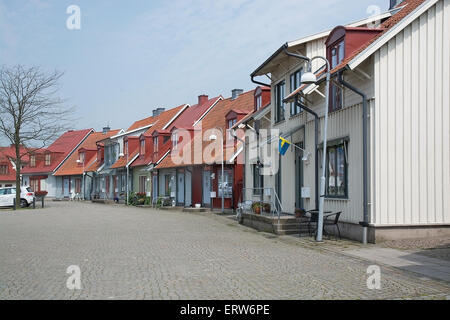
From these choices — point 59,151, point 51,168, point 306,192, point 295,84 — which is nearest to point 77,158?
point 51,168

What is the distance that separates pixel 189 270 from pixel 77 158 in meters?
53.9

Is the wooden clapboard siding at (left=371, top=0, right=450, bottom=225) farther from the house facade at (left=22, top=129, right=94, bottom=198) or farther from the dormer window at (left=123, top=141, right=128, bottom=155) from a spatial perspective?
the house facade at (left=22, top=129, right=94, bottom=198)

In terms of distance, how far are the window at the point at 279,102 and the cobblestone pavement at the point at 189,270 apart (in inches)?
264

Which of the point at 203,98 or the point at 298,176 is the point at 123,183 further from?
the point at 298,176

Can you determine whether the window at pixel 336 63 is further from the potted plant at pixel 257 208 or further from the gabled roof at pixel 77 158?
the gabled roof at pixel 77 158

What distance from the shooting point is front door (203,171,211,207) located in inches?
1306

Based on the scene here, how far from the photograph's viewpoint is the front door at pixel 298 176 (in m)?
19.8

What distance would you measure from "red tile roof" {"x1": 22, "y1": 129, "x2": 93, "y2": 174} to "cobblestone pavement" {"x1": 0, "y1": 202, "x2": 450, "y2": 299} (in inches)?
1874

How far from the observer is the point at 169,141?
40750mm

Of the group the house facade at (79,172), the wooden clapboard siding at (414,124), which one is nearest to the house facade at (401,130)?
the wooden clapboard siding at (414,124)

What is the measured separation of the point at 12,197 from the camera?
3722 cm

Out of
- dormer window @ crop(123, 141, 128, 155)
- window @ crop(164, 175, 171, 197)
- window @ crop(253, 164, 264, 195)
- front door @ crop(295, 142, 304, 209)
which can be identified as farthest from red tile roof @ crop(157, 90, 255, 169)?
front door @ crop(295, 142, 304, 209)
